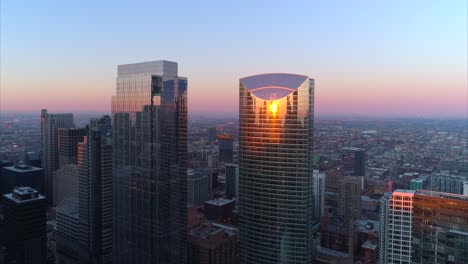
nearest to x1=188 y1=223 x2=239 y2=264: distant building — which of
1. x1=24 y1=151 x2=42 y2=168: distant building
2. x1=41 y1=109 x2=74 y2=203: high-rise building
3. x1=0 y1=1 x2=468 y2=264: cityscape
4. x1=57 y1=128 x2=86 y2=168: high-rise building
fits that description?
x1=0 y1=1 x2=468 y2=264: cityscape

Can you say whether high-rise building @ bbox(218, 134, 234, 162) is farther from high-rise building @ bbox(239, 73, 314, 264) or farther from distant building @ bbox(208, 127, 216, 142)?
high-rise building @ bbox(239, 73, 314, 264)

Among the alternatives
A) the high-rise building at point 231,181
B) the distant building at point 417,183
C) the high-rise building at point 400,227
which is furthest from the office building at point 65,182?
the distant building at point 417,183

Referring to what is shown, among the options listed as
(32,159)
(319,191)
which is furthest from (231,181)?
(32,159)

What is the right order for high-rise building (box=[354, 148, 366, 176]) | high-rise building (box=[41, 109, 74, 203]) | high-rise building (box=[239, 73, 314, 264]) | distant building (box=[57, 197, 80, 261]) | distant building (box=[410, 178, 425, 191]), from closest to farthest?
high-rise building (box=[239, 73, 314, 264]) < distant building (box=[410, 178, 425, 191]) < distant building (box=[57, 197, 80, 261]) < high-rise building (box=[354, 148, 366, 176]) < high-rise building (box=[41, 109, 74, 203])

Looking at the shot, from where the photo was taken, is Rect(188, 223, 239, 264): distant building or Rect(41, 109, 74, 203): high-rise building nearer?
Rect(188, 223, 239, 264): distant building

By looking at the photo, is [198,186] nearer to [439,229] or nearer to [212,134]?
[212,134]

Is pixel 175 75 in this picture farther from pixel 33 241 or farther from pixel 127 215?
pixel 33 241
